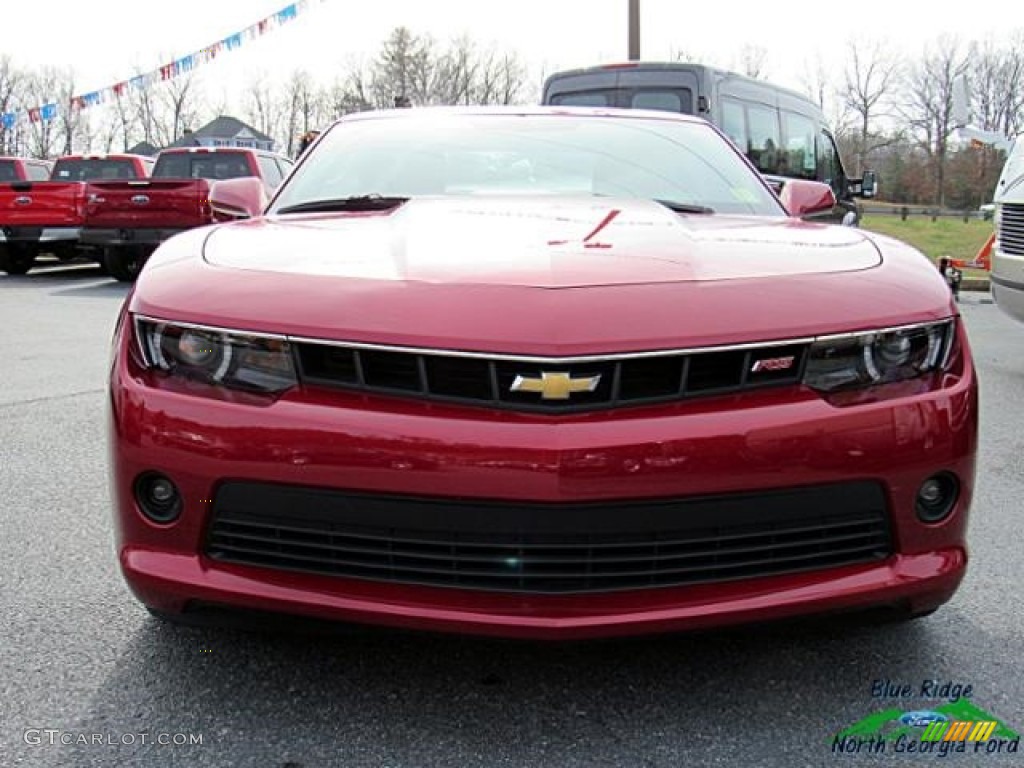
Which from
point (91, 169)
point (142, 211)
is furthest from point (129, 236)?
point (91, 169)

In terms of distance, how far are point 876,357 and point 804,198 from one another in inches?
56.1

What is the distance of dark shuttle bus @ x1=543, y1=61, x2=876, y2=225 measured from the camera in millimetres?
9711

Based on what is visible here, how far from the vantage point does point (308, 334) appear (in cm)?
188

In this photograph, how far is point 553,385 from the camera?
183 cm

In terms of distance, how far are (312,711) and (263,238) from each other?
1108 mm

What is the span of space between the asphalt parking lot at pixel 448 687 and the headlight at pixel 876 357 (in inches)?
19.8

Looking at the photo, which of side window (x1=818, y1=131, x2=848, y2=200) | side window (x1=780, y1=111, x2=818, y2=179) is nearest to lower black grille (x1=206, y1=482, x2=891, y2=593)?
side window (x1=780, y1=111, x2=818, y2=179)

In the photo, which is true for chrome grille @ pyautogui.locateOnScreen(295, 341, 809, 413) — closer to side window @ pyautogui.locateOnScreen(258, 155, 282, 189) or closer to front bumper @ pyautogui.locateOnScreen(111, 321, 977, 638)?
front bumper @ pyautogui.locateOnScreen(111, 321, 977, 638)

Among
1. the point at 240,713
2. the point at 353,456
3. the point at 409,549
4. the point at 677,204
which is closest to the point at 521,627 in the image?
the point at 409,549

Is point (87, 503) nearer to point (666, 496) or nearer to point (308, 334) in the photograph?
point (308, 334)

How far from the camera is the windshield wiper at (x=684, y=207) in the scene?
2.99m

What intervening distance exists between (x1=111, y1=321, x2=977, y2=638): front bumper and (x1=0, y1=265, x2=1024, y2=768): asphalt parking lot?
0.32 ft

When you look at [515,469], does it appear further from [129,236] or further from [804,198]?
[129,236]

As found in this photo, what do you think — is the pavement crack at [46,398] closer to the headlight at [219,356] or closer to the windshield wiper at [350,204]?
the windshield wiper at [350,204]
